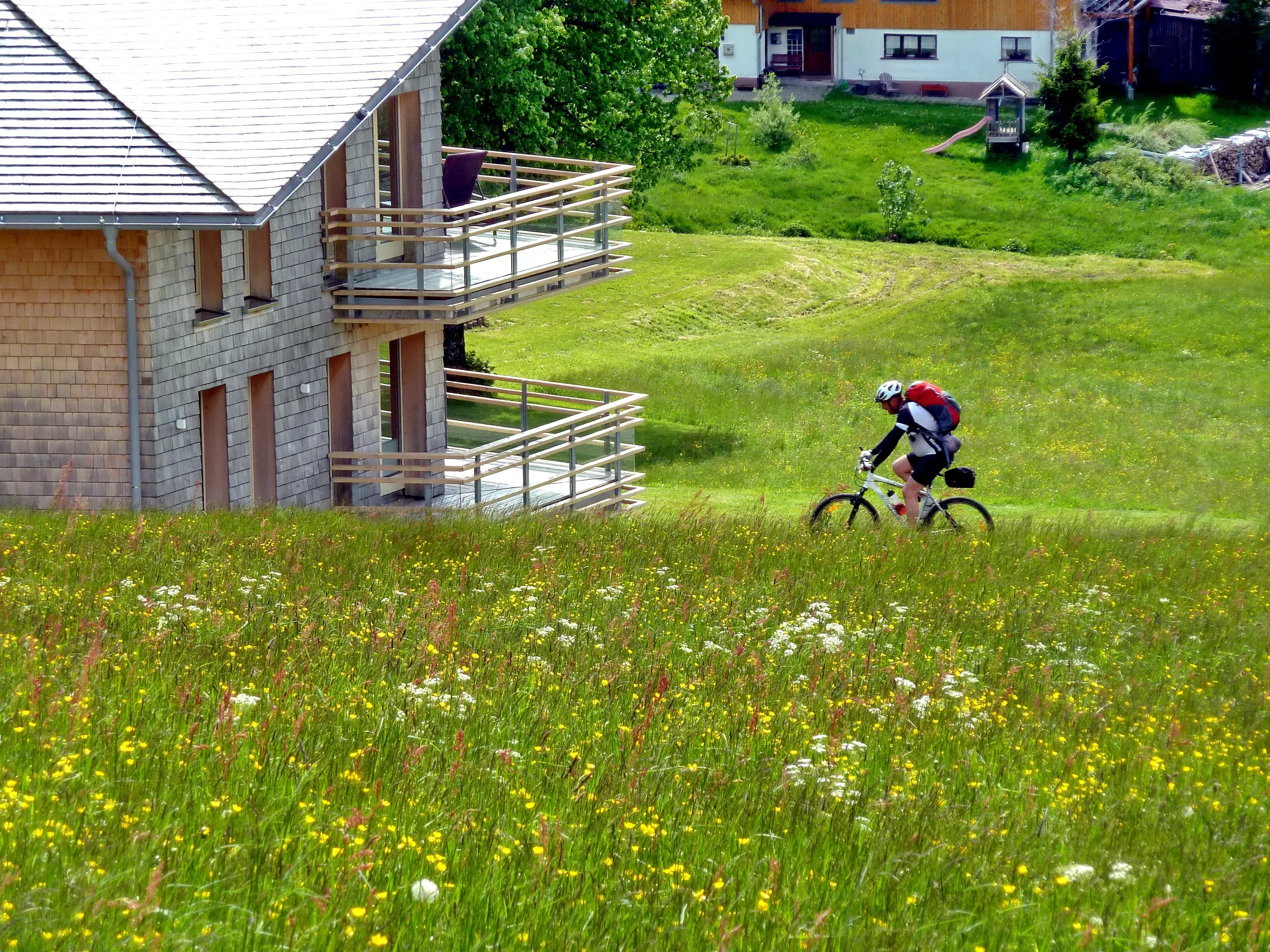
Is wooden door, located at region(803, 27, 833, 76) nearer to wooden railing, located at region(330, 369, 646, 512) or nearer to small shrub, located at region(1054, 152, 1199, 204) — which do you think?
small shrub, located at region(1054, 152, 1199, 204)

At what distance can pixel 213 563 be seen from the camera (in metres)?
11.8

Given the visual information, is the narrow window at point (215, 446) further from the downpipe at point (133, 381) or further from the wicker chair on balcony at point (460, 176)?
the wicker chair on balcony at point (460, 176)

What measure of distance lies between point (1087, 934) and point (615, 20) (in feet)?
107

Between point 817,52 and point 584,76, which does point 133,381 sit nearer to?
point 584,76

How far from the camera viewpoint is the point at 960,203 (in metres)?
66.8

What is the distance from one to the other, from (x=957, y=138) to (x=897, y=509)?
58248 mm

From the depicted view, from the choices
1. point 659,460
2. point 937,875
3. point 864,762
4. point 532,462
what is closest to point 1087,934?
point 937,875

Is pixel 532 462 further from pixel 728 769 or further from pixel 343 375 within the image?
pixel 728 769

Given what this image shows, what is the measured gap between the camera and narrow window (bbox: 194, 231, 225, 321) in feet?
65.7

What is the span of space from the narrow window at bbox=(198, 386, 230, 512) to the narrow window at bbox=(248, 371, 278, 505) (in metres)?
0.80

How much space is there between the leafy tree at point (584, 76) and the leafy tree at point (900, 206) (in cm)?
2402

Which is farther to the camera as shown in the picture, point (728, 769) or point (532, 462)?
point (532, 462)

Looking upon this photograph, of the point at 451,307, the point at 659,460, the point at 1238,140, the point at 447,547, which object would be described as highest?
the point at 1238,140

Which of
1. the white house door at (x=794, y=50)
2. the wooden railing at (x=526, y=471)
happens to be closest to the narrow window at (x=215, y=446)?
the wooden railing at (x=526, y=471)
